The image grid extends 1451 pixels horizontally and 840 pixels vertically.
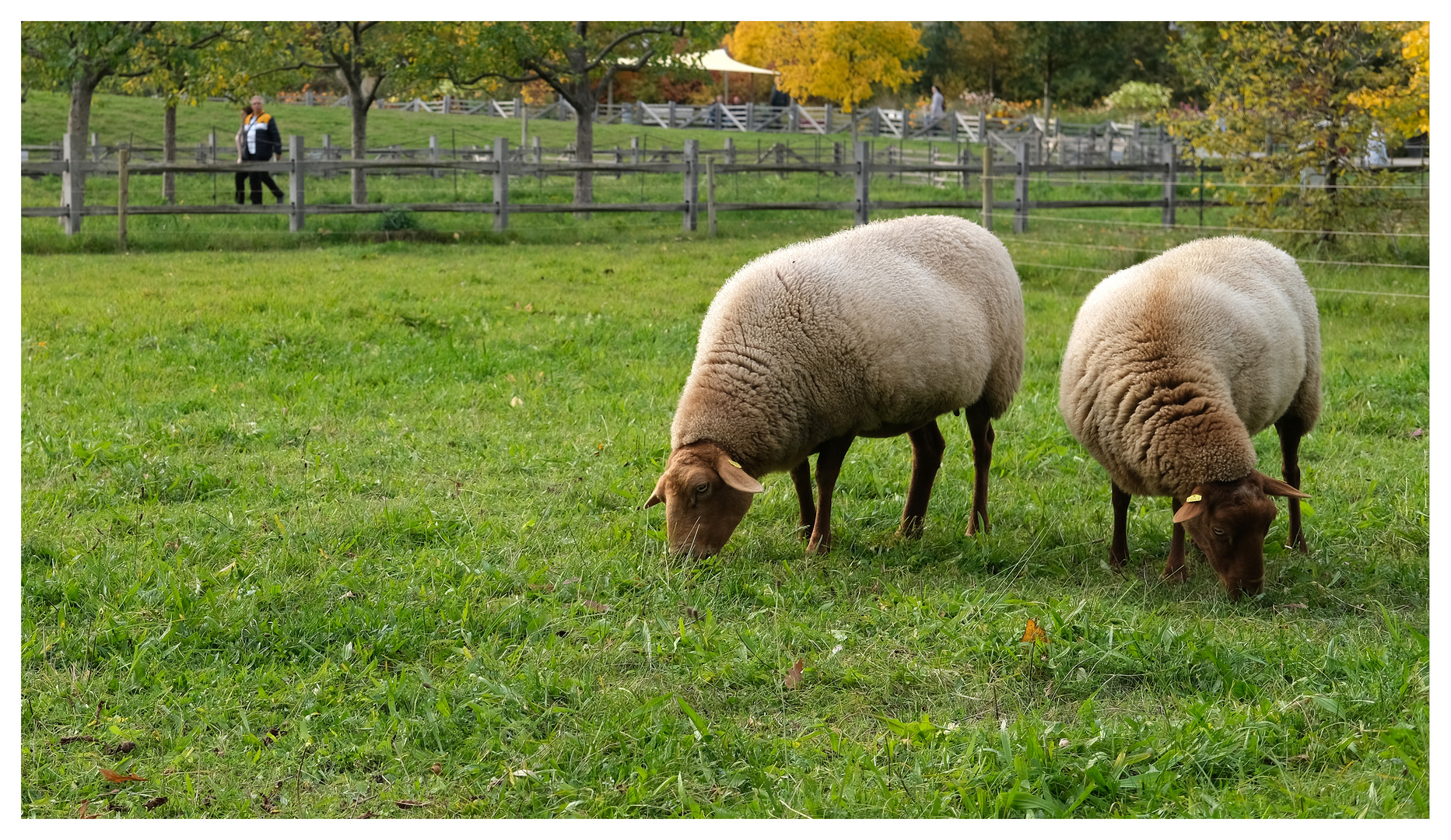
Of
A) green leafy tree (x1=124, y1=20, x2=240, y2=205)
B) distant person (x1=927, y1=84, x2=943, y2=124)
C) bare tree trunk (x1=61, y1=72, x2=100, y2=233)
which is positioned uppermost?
distant person (x1=927, y1=84, x2=943, y2=124)

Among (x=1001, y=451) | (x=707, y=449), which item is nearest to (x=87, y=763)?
(x=707, y=449)

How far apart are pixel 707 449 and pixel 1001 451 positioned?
7.68 ft

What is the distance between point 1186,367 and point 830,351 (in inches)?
56.6

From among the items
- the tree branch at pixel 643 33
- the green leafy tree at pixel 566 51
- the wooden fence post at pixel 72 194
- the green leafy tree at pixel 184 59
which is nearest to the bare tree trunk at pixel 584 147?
the green leafy tree at pixel 566 51

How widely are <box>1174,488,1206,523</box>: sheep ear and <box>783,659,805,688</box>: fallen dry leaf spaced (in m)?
1.59

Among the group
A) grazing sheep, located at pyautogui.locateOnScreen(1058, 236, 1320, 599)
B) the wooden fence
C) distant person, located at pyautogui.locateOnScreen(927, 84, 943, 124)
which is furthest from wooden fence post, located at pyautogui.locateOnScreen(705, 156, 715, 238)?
distant person, located at pyautogui.locateOnScreen(927, 84, 943, 124)

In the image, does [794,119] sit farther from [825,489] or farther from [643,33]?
[825,489]

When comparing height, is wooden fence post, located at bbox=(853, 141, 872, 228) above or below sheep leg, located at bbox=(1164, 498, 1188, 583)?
above

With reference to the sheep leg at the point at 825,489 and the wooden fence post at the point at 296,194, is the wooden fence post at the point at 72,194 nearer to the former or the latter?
the wooden fence post at the point at 296,194

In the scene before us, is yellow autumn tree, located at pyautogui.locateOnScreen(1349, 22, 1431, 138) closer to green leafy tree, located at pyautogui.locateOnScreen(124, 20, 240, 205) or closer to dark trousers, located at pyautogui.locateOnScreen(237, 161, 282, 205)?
dark trousers, located at pyautogui.locateOnScreen(237, 161, 282, 205)

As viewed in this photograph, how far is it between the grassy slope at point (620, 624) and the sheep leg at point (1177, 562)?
91 mm

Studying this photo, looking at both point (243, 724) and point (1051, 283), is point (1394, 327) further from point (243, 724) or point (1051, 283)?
point (243, 724)

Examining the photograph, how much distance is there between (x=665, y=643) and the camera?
13.0ft

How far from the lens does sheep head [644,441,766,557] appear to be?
183 inches
